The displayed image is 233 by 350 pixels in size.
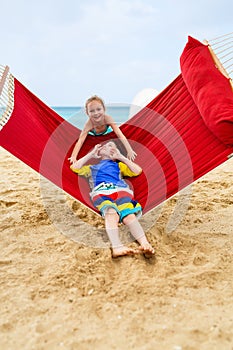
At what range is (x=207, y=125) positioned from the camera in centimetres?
168

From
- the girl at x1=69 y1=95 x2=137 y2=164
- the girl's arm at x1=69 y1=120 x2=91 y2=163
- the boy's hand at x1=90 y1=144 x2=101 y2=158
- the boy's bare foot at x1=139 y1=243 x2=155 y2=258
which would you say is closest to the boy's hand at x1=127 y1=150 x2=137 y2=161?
the girl at x1=69 y1=95 x2=137 y2=164

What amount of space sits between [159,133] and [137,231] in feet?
2.17

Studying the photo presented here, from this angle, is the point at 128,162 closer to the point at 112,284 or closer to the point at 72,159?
the point at 72,159

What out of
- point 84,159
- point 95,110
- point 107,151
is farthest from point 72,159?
point 95,110

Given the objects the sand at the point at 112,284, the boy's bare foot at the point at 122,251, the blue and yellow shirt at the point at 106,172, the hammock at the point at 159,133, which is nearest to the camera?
the sand at the point at 112,284

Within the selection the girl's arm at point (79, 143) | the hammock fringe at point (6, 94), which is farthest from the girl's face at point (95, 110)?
the hammock fringe at point (6, 94)

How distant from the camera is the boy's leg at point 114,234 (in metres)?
1.48

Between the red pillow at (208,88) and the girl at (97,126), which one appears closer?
the red pillow at (208,88)

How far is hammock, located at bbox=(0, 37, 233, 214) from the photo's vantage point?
163 cm

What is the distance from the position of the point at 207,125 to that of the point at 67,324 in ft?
3.59

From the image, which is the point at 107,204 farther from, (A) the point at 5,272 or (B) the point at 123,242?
(A) the point at 5,272

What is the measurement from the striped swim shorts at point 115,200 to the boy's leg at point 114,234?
0.08ft

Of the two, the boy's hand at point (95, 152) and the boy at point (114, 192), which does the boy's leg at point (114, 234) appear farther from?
the boy's hand at point (95, 152)

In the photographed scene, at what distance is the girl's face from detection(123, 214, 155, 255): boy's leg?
0.67 meters
